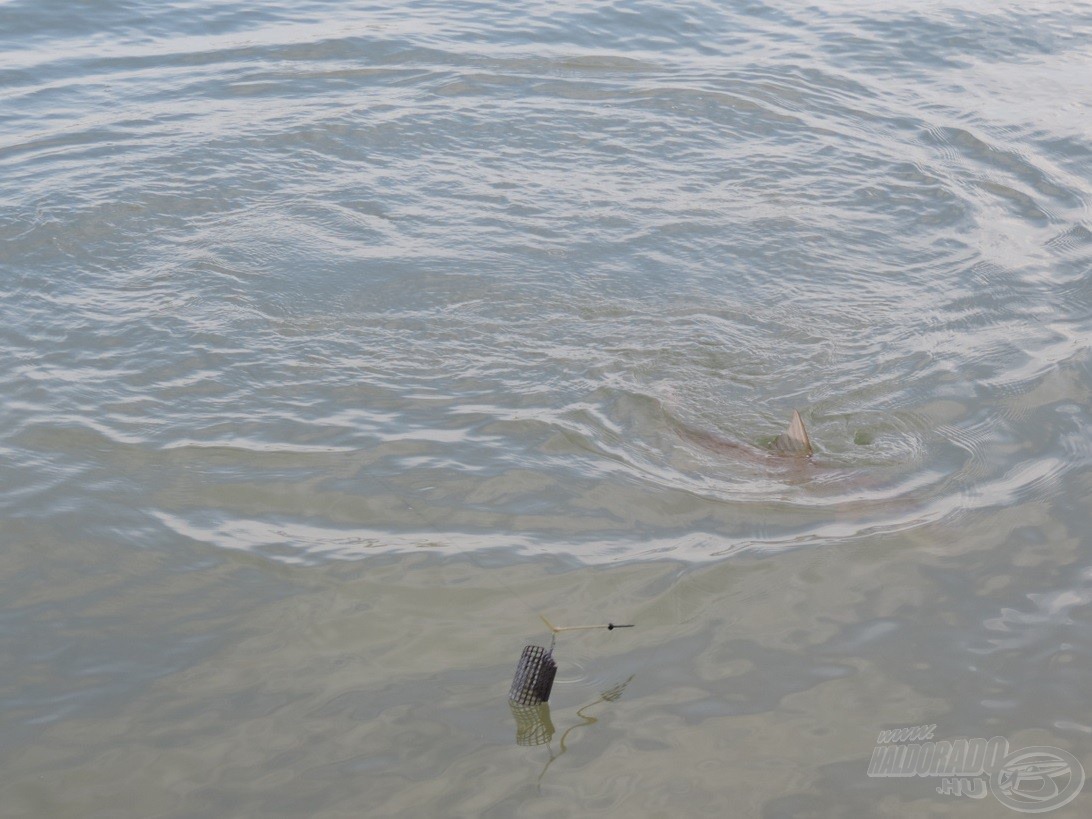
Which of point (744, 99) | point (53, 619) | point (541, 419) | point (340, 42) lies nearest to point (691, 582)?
point (541, 419)

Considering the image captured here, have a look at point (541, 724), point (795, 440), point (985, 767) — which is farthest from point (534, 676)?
point (795, 440)

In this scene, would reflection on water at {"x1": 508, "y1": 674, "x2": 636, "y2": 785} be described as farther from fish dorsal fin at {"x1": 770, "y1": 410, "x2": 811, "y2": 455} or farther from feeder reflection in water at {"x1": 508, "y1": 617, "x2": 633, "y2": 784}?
fish dorsal fin at {"x1": 770, "y1": 410, "x2": 811, "y2": 455}

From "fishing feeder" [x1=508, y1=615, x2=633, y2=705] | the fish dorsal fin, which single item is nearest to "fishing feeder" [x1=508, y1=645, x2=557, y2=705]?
"fishing feeder" [x1=508, y1=615, x2=633, y2=705]

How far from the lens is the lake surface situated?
3494 millimetres

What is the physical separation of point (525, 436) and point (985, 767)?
2.49 metres

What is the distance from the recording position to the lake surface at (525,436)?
11.5ft

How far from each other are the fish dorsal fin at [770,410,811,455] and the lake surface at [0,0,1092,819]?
115 millimetres

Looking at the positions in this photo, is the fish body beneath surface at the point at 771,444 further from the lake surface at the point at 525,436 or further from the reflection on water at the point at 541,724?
the reflection on water at the point at 541,724

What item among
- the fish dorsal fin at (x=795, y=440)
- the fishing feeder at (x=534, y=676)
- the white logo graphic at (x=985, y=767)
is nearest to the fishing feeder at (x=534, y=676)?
the fishing feeder at (x=534, y=676)

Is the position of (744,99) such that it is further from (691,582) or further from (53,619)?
(53,619)

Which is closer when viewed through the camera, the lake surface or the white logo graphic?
the white logo graphic

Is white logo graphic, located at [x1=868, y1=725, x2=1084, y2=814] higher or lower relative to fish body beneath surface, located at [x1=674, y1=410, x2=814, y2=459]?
lower

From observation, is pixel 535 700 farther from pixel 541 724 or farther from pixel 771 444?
pixel 771 444

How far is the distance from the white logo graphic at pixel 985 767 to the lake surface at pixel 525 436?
5 cm
